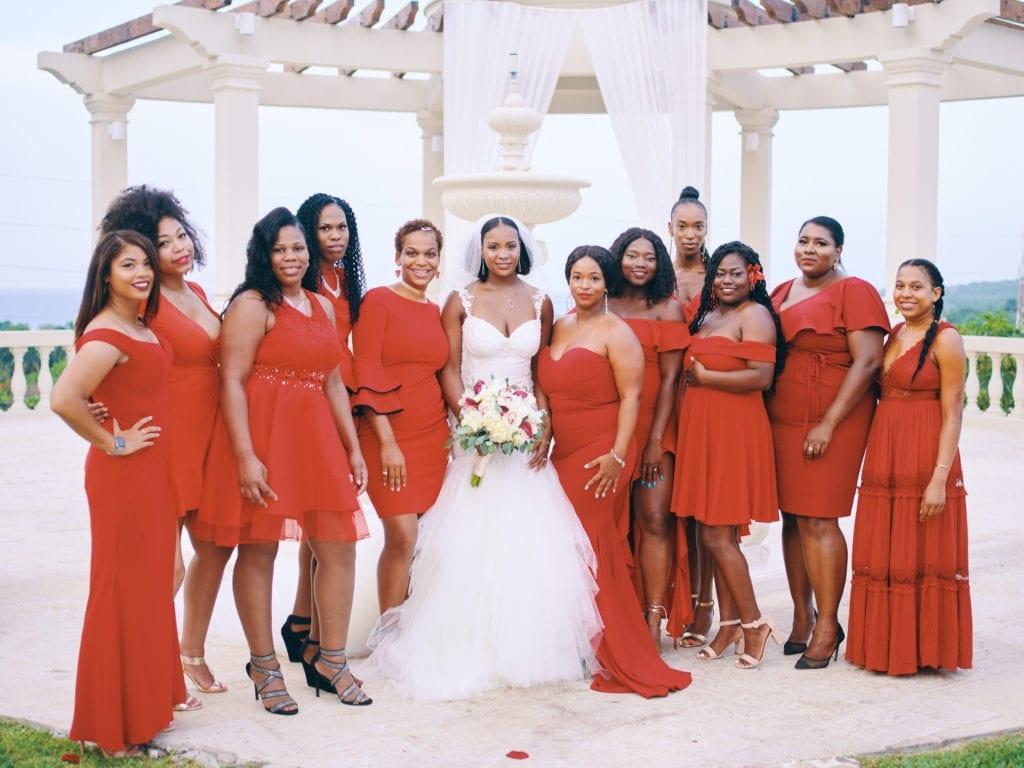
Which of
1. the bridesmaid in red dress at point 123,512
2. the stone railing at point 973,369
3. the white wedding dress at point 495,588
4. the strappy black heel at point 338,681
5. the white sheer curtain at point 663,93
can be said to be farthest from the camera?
the white sheer curtain at point 663,93

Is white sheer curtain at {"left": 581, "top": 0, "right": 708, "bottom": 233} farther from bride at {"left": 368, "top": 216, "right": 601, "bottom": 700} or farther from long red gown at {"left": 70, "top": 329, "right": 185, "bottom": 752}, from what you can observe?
long red gown at {"left": 70, "top": 329, "right": 185, "bottom": 752}

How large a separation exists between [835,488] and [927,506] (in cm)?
39

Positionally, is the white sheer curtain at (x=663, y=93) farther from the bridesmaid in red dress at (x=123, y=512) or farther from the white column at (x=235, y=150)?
the bridesmaid in red dress at (x=123, y=512)

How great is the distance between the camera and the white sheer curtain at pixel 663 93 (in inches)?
525

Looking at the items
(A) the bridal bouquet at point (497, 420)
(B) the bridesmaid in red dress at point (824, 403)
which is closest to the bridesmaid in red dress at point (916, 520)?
(B) the bridesmaid in red dress at point (824, 403)

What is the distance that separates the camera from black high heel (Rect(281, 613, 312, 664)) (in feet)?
17.3

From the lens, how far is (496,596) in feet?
16.5

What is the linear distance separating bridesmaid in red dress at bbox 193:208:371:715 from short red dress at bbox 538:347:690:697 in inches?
38.2

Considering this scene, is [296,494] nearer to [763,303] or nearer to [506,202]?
[763,303]

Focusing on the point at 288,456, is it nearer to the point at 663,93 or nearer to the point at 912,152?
the point at 912,152

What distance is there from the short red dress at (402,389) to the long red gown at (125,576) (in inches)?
41.3

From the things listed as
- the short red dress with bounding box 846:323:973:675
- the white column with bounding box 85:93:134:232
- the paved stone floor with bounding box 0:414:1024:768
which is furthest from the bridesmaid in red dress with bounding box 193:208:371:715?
the white column with bounding box 85:93:134:232

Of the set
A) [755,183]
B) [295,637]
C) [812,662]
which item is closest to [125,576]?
[295,637]

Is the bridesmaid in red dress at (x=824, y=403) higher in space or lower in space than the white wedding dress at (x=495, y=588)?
higher
